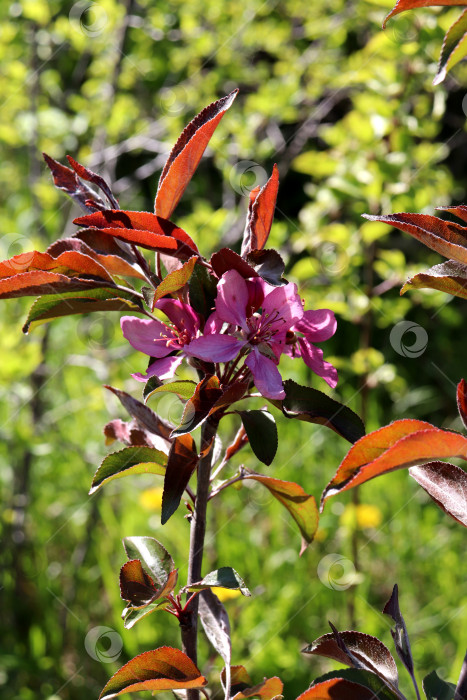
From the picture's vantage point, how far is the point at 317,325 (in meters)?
0.58

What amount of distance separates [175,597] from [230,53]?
185 centimetres

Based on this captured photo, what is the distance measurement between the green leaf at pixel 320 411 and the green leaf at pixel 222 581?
5.0 inches

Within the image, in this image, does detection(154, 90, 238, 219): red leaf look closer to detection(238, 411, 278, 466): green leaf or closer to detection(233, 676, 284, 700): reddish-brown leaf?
detection(238, 411, 278, 466): green leaf

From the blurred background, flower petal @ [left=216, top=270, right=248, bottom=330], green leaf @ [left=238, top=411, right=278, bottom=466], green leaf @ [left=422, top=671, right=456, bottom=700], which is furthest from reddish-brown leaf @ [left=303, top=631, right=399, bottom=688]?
the blurred background

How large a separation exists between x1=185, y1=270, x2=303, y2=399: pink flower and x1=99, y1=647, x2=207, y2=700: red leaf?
0.22m

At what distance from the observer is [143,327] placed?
584 mm

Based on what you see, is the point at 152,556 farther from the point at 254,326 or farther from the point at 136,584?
the point at 254,326

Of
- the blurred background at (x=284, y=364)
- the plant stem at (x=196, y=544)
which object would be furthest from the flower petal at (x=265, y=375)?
the blurred background at (x=284, y=364)

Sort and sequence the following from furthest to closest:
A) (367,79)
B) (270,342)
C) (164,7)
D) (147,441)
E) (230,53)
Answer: (230,53), (164,7), (367,79), (147,441), (270,342)

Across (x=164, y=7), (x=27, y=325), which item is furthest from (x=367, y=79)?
(x=27, y=325)

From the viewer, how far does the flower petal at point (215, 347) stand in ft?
1.68

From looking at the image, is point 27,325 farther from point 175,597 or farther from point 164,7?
point 164,7

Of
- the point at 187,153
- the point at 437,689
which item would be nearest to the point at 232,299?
the point at 187,153

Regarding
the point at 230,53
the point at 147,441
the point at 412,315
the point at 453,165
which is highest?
the point at 147,441
